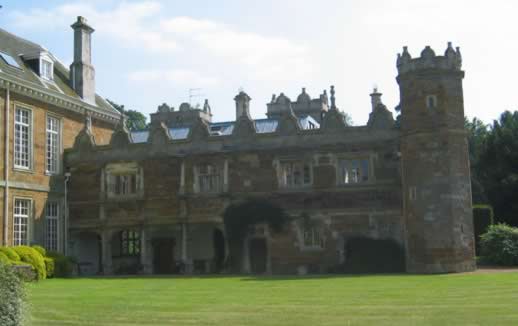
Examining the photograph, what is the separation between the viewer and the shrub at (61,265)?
31.2 m

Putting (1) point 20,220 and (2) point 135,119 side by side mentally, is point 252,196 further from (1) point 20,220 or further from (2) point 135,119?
(2) point 135,119

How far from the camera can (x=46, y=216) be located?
3456cm

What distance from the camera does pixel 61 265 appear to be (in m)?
31.4

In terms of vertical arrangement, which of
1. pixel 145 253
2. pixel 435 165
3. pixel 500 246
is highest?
pixel 435 165

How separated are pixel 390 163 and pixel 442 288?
11755 mm

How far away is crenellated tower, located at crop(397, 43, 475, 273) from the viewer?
94.5ft

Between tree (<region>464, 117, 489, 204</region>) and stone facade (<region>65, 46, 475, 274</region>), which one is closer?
stone facade (<region>65, 46, 475, 274</region>)

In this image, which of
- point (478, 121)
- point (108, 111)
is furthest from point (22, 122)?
point (478, 121)

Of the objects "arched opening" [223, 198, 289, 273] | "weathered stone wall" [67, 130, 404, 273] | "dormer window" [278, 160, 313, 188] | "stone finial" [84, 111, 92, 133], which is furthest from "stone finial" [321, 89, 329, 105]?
"arched opening" [223, 198, 289, 273]

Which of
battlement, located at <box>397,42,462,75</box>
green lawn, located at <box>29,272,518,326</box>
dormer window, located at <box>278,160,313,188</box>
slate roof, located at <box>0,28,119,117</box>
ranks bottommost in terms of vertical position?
green lawn, located at <box>29,272,518,326</box>

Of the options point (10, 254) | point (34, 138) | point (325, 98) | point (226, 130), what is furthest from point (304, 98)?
point (10, 254)

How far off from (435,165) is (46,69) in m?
20.3

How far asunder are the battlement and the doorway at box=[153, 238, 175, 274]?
1447 cm

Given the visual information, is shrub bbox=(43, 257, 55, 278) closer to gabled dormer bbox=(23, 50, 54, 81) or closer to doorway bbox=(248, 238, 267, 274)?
doorway bbox=(248, 238, 267, 274)
